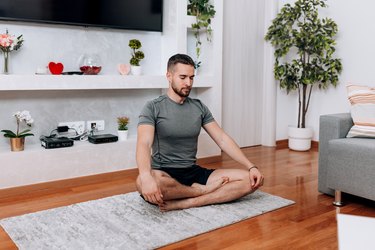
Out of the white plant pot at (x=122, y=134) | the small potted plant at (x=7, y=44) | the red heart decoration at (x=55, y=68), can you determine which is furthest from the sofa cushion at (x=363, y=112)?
the small potted plant at (x=7, y=44)

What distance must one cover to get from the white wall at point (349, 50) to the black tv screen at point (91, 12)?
6.10 feet

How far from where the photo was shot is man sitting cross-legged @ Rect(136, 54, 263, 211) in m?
2.49

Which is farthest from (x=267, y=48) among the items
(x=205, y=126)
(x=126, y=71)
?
(x=205, y=126)

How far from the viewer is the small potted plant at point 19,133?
2.97 metres

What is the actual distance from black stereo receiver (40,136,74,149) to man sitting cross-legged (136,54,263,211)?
2.89ft

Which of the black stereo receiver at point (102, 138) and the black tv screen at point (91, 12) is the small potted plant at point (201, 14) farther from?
the black stereo receiver at point (102, 138)

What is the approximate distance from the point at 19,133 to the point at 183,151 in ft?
4.54

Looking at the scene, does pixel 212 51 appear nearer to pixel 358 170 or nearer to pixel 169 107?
pixel 169 107

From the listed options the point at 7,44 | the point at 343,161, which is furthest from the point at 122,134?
the point at 343,161

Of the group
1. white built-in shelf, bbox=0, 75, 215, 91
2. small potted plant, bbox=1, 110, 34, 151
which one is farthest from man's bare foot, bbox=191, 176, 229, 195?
small potted plant, bbox=1, 110, 34, 151

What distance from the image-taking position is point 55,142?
3.10 meters

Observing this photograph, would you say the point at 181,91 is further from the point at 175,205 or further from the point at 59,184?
the point at 59,184

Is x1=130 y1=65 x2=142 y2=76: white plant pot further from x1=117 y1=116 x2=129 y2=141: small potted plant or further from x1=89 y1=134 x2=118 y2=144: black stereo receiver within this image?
x1=89 y1=134 x2=118 y2=144: black stereo receiver

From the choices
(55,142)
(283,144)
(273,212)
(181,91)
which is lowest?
(273,212)
